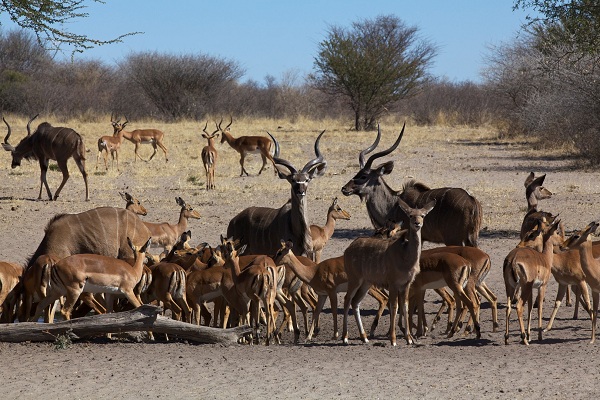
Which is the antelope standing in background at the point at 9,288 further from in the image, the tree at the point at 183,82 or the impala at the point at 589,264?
the tree at the point at 183,82

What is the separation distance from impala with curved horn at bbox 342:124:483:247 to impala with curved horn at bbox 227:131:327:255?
0.98 meters

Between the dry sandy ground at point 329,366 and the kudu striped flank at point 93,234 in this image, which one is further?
the kudu striped flank at point 93,234

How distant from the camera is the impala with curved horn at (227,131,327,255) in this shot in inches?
412

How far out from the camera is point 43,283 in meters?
8.47

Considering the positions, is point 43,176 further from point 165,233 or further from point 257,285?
point 257,285

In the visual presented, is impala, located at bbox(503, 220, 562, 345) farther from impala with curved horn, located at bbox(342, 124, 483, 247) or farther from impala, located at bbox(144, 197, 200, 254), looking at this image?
impala, located at bbox(144, 197, 200, 254)

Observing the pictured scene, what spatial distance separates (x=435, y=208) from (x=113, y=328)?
13.3 ft

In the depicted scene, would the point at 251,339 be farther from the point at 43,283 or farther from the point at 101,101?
the point at 101,101

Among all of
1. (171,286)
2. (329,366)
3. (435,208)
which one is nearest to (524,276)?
(329,366)

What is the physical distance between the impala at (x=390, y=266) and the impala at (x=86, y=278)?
5.99 feet

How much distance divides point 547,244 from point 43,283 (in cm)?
424

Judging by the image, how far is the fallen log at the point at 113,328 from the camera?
310 inches

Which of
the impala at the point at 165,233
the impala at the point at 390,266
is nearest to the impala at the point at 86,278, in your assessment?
the impala at the point at 390,266

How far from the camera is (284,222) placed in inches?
422
